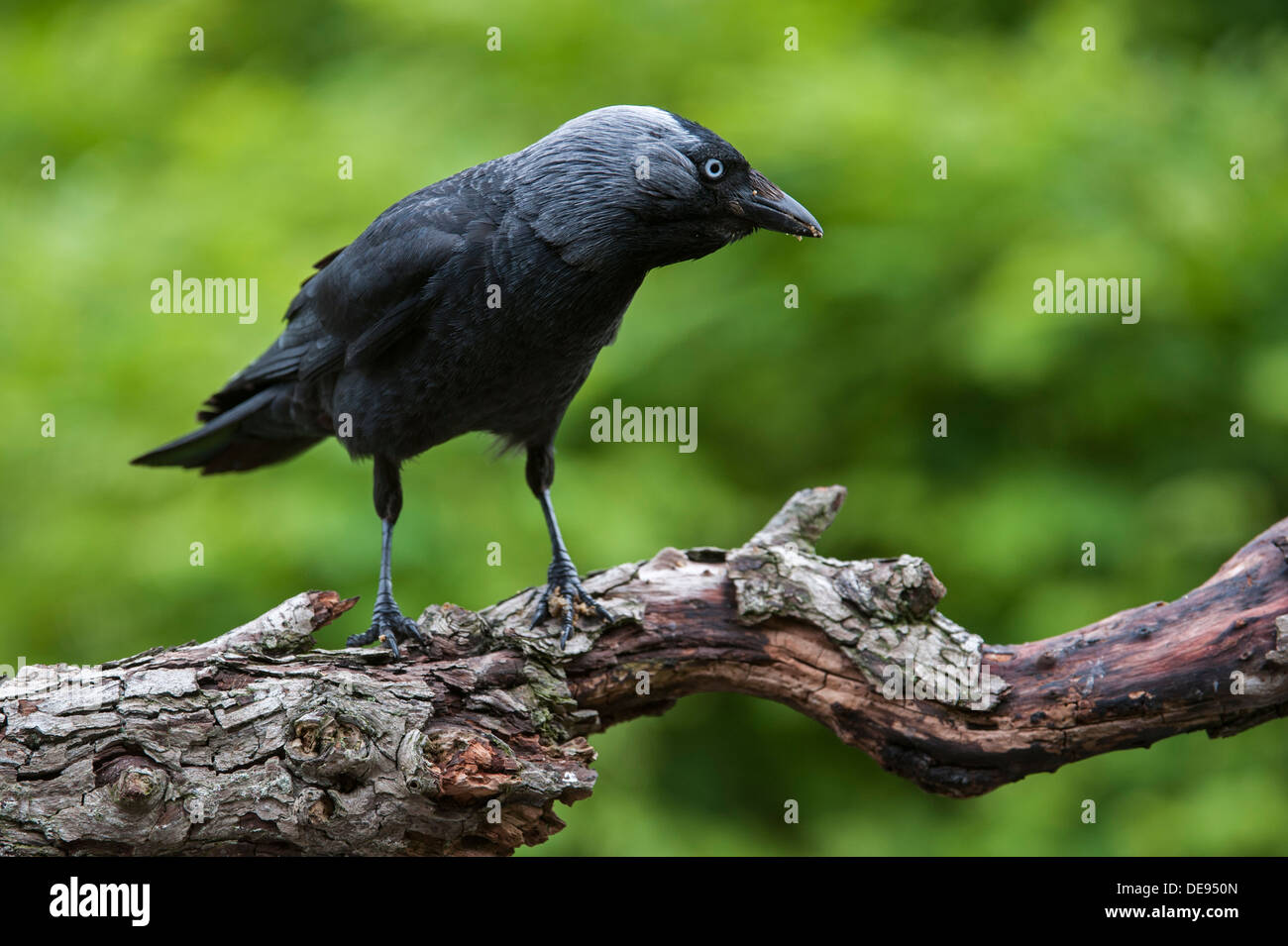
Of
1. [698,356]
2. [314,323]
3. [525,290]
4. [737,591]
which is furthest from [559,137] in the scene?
[698,356]

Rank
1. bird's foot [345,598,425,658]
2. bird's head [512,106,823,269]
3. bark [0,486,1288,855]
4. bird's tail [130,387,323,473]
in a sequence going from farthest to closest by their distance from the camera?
bird's tail [130,387,323,473] < bird's foot [345,598,425,658] < bird's head [512,106,823,269] < bark [0,486,1288,855]

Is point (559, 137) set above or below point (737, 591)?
above

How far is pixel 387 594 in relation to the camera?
4.09 m

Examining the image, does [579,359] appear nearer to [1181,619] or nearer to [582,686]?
[582,686]

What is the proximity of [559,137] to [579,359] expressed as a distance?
727mm

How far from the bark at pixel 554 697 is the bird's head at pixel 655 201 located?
92 centimetres

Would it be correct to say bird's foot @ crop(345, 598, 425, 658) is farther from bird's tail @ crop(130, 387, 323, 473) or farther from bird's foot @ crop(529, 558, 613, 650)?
bird's tail @ crop(130, 387, 323, 473)

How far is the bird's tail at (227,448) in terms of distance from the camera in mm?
4723

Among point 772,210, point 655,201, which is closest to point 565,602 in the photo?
point 655,201

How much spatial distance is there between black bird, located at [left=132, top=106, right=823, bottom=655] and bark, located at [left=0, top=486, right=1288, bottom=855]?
312 millimetres

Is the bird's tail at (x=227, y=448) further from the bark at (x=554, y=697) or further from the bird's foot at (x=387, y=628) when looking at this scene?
the bark at (x=554, y=697)

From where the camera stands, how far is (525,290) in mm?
3670

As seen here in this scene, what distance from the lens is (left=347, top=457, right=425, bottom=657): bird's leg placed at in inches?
154

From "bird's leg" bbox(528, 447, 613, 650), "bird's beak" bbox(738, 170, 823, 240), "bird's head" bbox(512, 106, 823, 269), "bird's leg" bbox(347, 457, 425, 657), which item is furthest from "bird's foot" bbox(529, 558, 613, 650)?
"bird's beak" bbox(738, 170, 823, 240)
